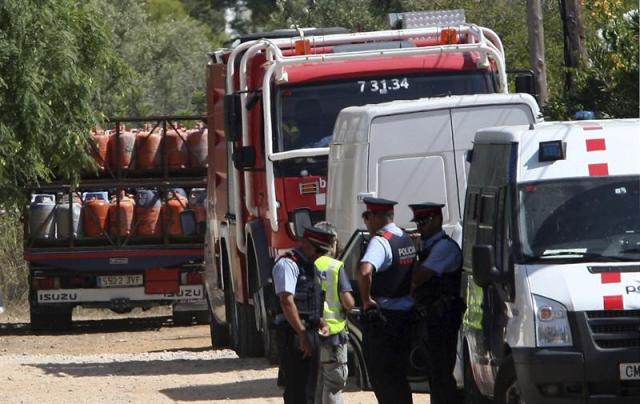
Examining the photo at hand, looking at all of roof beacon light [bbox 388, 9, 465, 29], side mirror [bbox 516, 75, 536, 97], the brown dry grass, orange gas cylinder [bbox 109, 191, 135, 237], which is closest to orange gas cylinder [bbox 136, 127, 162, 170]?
orange gas cylinder [bbox 109, 191, 135, 237]

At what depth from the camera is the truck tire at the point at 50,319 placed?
24027 millimetres

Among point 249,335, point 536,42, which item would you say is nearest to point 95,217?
point 249,335

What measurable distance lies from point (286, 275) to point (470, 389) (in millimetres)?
1410

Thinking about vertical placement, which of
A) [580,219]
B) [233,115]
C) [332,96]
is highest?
[332,96]

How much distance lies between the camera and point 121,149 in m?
23.9

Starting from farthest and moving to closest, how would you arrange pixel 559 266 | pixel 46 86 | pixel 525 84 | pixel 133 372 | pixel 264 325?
pixel 46 86 → pixel 133 372 → pixel 264 325 → pixel 525 84 → pixel 559 266

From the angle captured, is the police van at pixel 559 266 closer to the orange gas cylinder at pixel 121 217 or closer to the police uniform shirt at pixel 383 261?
the police uniform shirt at pixel 383 261

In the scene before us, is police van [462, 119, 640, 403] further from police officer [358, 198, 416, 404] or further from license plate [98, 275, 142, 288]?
license plate [98, 275, 142, 288]

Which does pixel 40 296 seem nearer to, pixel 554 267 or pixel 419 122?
pixel 419 122

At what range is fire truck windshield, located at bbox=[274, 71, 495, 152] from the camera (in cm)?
1487

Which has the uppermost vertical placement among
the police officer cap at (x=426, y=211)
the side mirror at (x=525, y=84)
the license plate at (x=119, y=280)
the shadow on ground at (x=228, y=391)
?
the side mirror at (x=525, y=84)

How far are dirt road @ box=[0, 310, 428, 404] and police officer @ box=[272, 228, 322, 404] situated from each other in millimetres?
2439

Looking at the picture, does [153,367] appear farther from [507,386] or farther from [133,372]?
[507,386]

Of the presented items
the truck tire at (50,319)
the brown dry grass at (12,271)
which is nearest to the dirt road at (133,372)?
the truck tire at (50,319)
